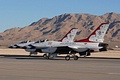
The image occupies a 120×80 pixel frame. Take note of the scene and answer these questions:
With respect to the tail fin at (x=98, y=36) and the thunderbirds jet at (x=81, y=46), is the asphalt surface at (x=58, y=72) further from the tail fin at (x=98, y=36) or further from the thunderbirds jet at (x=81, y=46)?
the tail fin at (x=98, y=36)

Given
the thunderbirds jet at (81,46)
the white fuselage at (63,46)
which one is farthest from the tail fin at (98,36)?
the white fuselage at (63,46)

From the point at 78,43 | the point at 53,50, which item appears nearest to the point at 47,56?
the point at 53,50

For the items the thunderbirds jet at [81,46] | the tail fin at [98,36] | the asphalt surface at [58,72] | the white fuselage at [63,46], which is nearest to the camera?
the asphalt surface at [58,72]

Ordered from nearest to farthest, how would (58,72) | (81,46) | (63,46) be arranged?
(58,72) < (81,46) < (63,46)

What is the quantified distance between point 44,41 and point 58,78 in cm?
2595

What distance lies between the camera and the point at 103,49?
38.4 metres

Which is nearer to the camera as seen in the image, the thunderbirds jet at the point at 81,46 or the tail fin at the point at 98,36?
the thunderbirds jet at the point at 81,46

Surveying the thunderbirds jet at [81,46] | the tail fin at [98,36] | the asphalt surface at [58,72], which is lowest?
the asphalt surface at [58,72]

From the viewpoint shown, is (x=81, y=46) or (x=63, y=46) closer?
(x=81, y=46)

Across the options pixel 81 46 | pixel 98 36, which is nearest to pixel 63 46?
pixel 81 46

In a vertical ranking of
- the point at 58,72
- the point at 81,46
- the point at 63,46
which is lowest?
the point at 58,72

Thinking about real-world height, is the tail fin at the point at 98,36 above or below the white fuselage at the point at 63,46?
above

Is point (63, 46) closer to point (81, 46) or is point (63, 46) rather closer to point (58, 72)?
point (81, 46)

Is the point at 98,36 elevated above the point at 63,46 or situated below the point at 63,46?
above
